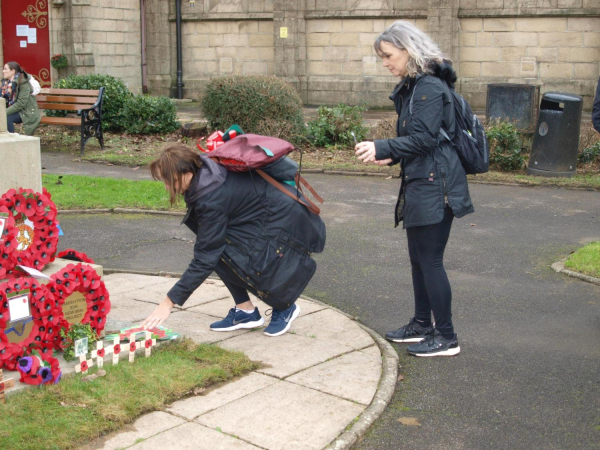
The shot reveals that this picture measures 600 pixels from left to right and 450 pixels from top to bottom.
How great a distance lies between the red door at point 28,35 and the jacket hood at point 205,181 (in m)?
16.9

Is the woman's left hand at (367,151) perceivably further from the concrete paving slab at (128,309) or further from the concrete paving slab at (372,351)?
the concrete paving slab at (128,309)

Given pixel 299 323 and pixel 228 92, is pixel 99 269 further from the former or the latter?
pixel 228 92

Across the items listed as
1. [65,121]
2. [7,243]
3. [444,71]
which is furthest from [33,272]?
[65,121]

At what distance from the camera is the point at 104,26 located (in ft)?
66.4

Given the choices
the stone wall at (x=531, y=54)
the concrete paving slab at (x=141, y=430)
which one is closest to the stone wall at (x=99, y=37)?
the stone wall at (x=531, y=54)

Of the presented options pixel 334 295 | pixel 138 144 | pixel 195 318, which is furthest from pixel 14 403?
pixel 138 144

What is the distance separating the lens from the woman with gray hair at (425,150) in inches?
173

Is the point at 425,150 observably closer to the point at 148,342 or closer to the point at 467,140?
the point at 467,140

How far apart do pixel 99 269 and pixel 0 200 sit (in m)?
0.77

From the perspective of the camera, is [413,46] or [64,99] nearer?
[413,46]

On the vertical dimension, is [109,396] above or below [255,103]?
below

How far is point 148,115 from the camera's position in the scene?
14.6 meters

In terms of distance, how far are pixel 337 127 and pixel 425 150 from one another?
30.0ft

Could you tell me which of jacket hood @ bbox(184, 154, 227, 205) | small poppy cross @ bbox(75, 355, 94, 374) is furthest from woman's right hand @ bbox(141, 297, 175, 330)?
jacket hood @ bbox(184, 154, 227, 205)
